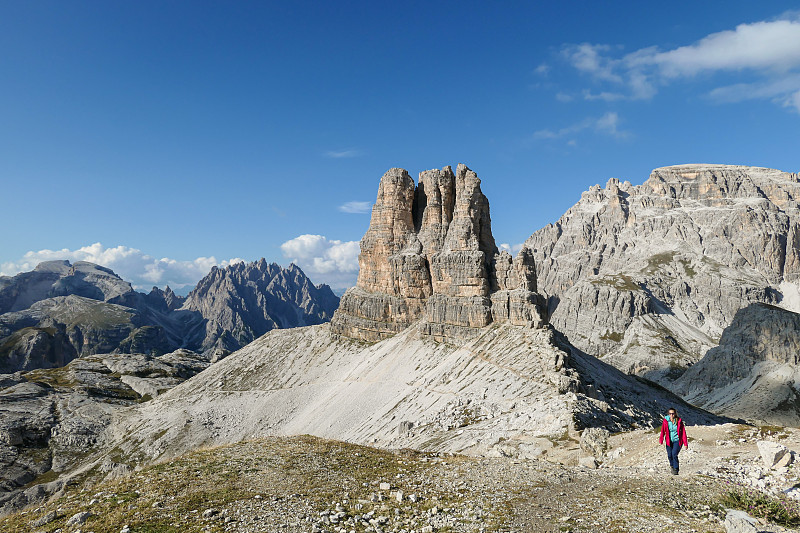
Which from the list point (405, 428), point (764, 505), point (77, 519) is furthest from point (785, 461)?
point (405, 428)

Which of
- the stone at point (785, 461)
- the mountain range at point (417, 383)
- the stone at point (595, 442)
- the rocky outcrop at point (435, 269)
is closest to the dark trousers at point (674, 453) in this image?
the stone at point (785, 461)

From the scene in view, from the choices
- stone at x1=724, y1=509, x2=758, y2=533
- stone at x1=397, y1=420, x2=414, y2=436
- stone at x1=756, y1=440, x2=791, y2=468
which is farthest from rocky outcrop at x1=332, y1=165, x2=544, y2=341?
stone at x1=724, y1=509, x2=758, y2=533

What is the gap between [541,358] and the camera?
224 feet

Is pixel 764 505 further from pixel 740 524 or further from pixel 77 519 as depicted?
pixel 77 519

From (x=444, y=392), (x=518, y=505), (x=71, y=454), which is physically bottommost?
(x=71, y=454)

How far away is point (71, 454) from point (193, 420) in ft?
91.6

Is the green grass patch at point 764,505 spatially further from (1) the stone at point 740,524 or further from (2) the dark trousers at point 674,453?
(2) the dark trousers at point 674,453

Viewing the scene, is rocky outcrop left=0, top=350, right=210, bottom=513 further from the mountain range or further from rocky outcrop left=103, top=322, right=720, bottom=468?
rocky outcrop left=103, top=322, right=720, bottom=468


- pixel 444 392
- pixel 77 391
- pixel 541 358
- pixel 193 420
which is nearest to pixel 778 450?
pixel 541 358

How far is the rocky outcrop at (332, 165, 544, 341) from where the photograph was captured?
310 ft

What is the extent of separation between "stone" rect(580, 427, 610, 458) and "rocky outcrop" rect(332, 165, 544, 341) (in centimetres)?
4870

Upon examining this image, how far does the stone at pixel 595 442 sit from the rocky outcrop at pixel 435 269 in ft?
160

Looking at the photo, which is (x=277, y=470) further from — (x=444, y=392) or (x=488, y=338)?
(x=488, y=338)

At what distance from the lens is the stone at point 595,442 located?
33.4m
